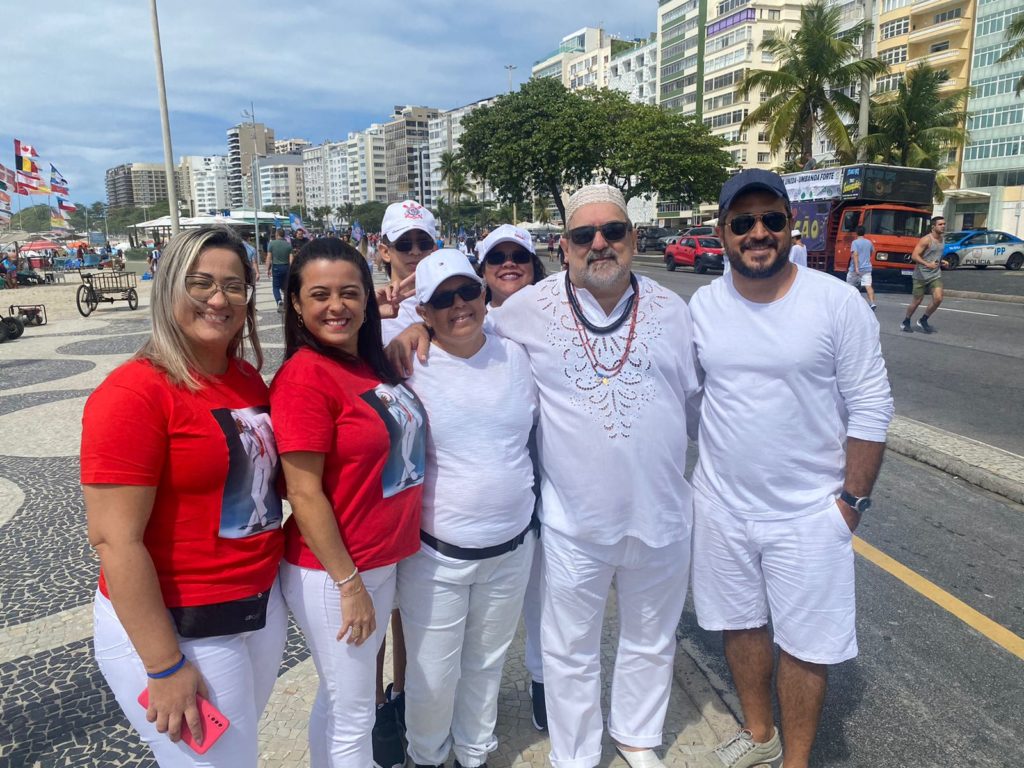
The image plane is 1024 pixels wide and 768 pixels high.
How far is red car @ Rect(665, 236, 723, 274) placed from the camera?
27531 millimetres

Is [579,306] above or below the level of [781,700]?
above

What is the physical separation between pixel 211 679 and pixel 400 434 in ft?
2.60

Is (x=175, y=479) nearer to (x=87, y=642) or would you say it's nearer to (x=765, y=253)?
(x=765, y=253)

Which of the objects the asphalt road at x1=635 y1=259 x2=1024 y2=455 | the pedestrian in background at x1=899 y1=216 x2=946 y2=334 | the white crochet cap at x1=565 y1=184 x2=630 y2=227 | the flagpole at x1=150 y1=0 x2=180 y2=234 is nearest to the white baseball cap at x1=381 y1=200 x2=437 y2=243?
the white crochet cap at x1=565 y1=184 x2=630 y2=227

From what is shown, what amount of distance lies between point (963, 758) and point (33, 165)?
41.5 metres

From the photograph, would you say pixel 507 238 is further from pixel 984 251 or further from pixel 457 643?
pixel 984 251

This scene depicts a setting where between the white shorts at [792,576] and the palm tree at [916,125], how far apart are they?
36.8 m

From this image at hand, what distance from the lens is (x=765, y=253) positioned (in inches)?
91.8

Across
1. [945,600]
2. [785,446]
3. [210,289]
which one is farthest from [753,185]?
[945,600]


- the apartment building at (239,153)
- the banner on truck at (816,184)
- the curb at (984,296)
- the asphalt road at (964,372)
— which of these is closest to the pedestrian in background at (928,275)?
the asphalt road at (964,372)

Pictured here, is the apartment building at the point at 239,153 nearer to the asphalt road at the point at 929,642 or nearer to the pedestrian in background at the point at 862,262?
the pedestrian in background at the point at 862,262

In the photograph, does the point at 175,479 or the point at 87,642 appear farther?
the point at 87,642

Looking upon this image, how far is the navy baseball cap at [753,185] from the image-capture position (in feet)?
7.78

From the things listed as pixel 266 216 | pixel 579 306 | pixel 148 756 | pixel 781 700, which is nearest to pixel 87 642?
pixel 148 756
